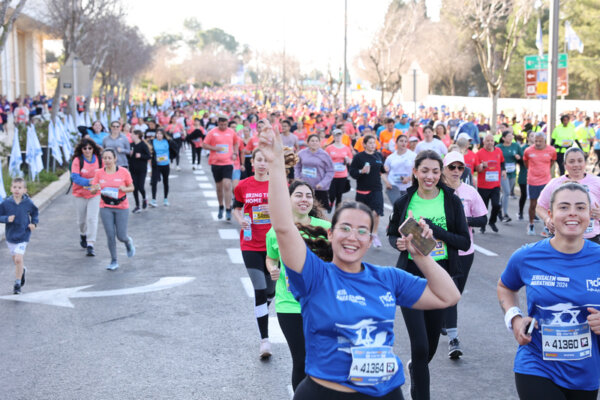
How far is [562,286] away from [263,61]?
98.9 meters

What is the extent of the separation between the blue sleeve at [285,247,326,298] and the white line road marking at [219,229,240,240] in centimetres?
1051

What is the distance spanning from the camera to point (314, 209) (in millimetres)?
6152

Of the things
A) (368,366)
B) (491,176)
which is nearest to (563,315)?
(368,366)

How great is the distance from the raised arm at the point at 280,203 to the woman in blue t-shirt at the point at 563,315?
4.23ft

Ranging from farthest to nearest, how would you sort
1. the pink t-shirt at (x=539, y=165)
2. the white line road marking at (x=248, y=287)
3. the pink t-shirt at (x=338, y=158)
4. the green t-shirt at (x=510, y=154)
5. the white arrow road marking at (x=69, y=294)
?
the green t-shirt at (x=510, y=154) < the pink t-shirt at (x=338, y=158) < the pink t-shirt at (x=539, y=165) < the white line road marking at (x=248, y=287) < the white arrow road marking at (x=69, y=294)

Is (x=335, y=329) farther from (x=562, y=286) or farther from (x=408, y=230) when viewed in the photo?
(x=562, y=286)

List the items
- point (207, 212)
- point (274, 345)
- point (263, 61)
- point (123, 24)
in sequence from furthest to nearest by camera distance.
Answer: point (263, 61)
point (123, 24)
point (207, 212)
point (274, 345)

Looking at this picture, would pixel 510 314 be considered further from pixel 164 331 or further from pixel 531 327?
pixel 164 331

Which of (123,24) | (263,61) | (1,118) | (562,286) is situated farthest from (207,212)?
(263,61)

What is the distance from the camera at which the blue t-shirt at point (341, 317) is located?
11.3ft

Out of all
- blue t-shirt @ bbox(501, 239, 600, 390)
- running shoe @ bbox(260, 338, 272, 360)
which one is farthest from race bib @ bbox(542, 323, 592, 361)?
running shoe @ bbox(260, 338, 272, 360)

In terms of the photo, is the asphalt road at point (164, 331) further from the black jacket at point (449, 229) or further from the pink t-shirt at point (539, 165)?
the pink t-shirt at point (539, 165)

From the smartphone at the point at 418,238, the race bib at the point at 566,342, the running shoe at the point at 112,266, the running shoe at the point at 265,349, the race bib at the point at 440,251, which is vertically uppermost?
the smartphone at the point at 418,238

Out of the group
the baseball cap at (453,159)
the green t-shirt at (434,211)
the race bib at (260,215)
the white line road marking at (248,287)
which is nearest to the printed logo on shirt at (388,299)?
the green t-shirt at (434,211)
